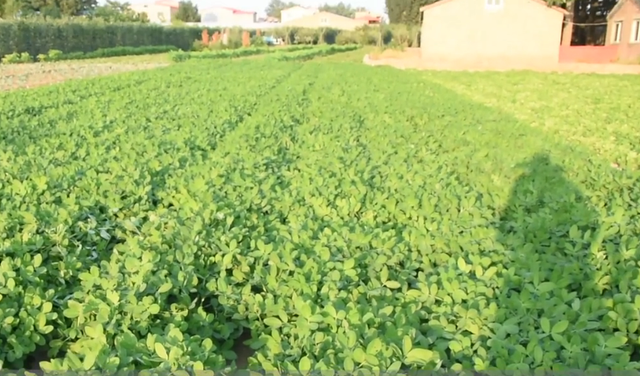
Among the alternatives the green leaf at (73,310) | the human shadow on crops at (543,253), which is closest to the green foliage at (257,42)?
the human shadow on crops at (543,253)

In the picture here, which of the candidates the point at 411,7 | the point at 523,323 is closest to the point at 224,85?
the point at 523,323

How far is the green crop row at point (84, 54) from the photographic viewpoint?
32125 millimetres

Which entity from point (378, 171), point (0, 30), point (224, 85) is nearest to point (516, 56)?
point (224, 85)

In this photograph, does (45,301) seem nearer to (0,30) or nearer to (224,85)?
(224,85)

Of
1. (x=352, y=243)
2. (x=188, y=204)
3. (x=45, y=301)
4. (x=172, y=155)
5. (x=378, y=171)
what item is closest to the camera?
(x=45, y=301)

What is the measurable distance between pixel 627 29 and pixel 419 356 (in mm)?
38614

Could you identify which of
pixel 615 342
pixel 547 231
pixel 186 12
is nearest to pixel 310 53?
pixel 547 231

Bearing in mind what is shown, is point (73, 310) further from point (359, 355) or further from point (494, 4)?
point (494, 4)

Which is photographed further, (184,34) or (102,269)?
(184,34)

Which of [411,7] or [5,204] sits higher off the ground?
[411,7]

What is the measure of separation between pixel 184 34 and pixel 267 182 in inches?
2189

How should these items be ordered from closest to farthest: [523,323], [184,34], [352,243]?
[523,323], [352,243], [184,34]

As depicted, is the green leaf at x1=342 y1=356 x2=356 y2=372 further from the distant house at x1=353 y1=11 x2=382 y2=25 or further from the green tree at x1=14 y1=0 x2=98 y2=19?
the distant house at x1=353 y1=11 x2=382 y2=25

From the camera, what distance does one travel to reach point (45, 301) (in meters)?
2.87
